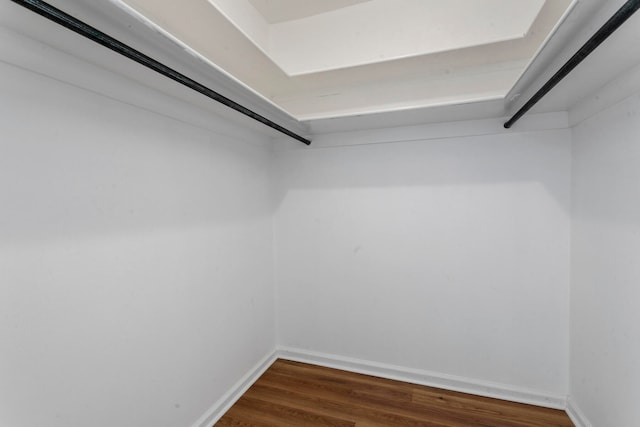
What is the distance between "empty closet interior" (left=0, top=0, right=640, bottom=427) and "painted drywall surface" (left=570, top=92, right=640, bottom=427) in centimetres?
1

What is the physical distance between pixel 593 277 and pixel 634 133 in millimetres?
828

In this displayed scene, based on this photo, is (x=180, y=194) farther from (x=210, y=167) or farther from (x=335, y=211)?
(x=335, y=211)

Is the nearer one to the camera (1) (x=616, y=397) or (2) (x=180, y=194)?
(1) (x=616, y=397)

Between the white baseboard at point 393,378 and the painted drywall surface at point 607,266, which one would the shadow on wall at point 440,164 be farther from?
the white baseboard at point 393,378

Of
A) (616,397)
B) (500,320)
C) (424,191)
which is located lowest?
(616,397)

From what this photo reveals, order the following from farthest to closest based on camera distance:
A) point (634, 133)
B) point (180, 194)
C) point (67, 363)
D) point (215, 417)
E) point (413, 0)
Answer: point (413, 0) → point (215, 417) → point (180, 194) → point (634, 133) → point (67, 363)

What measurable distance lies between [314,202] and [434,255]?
108cm

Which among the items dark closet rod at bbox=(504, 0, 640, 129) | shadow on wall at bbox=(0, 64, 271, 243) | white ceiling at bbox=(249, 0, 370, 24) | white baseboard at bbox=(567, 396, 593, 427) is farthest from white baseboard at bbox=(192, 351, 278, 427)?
white ceiling at bbox=(249, 0, 370, 24)

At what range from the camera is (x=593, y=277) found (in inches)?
64.6

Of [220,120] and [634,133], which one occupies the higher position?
[220,120]

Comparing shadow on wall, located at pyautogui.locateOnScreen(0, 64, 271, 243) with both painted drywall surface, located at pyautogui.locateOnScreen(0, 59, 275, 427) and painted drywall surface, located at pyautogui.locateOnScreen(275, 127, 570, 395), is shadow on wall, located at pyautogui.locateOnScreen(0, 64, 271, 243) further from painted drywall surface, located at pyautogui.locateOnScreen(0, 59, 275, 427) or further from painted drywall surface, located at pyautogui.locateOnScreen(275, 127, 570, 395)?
painted drywall surface, located at pyautogui.locateOnScreen(275, 127, 570, 395)

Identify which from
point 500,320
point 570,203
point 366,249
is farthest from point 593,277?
point 366,249

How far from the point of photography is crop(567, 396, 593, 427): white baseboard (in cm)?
168

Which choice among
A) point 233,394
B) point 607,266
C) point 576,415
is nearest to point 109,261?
point 233,394
